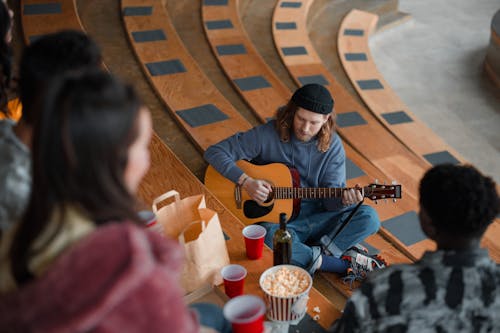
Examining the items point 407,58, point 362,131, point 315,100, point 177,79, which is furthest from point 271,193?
point 407,58

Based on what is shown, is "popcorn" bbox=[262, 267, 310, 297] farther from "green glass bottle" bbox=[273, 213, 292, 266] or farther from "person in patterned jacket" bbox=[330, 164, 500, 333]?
"person in patterned jacket" bbox=[330, 164, 500, 333]

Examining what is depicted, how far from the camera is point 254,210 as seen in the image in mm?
2725

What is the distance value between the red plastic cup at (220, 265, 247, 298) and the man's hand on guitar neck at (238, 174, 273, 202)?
844mm

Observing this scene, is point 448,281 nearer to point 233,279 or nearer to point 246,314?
point 246,314

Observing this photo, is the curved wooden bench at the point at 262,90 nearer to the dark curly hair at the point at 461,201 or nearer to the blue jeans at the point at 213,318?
the blue jeans at the point at 213,318

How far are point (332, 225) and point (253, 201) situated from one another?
49cm

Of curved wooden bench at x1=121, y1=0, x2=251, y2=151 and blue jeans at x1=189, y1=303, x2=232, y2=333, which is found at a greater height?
blue jeans at x1=189, y1=303, x2=232, y2=333

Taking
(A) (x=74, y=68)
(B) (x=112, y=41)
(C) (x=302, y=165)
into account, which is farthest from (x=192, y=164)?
(B) (x=112, y=41)

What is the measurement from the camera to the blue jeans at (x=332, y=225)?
2.65 m

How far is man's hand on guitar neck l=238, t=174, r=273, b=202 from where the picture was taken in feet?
8.53

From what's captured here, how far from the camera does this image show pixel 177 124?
140 inches

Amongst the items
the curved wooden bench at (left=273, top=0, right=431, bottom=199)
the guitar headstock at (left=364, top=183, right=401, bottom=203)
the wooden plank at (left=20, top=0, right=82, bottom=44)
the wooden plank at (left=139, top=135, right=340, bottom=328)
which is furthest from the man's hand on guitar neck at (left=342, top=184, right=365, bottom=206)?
the wooden plank at (left=20, top=0, right=82, bottom=44)

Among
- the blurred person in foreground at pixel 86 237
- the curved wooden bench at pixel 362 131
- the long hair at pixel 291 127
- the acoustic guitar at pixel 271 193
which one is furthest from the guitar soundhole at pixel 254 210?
the blurred person in foreground at pixel 86 237

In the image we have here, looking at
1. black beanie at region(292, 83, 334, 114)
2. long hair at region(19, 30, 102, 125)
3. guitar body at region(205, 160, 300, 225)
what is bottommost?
guitar body at region(205, 160, 300, 225)
